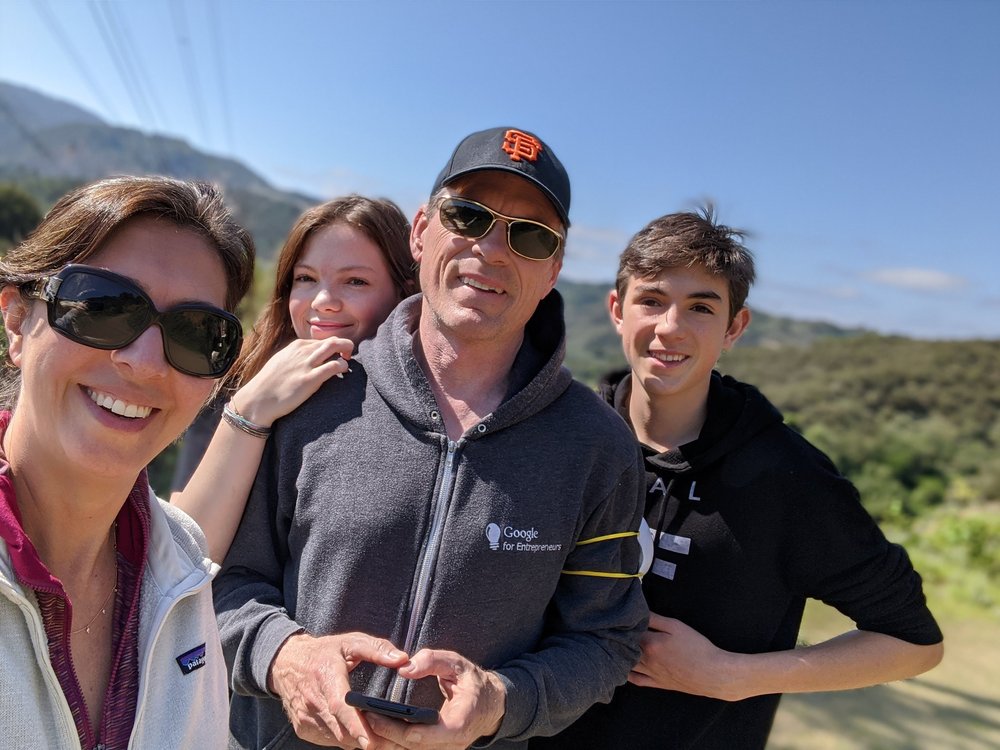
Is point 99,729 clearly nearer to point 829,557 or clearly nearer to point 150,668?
point 150,668

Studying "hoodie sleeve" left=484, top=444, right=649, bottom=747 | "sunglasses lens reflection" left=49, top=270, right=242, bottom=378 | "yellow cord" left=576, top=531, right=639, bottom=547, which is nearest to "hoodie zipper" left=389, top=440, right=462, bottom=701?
"hoodie sleeve" left=484, top=444, right=649, bottom=747

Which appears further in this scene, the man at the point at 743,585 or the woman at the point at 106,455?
the man at the point at 743,585

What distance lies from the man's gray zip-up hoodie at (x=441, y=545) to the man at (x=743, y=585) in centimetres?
33

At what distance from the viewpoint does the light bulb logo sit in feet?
6.40

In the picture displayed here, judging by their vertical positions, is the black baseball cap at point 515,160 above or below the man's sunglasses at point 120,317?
above

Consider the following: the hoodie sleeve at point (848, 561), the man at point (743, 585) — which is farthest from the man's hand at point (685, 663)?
the hoodie sleeve at point (848, 561)

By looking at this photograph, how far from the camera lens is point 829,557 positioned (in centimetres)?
229

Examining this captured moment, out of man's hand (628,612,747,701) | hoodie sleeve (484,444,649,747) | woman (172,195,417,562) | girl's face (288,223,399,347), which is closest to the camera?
hoodie sleeve (484,444,649,747)

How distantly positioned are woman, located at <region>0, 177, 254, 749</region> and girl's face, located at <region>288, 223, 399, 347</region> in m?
0.79

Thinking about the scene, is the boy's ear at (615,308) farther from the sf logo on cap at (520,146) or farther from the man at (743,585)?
the sf logo on cap at (520,146)

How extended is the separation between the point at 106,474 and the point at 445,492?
0.82m

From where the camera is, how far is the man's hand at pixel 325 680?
1663 millimetres

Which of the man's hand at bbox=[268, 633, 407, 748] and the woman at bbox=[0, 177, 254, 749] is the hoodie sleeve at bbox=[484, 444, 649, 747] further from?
the woman at bbox=[0, 177, 254, 749]

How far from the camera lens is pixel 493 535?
6.41 ft
